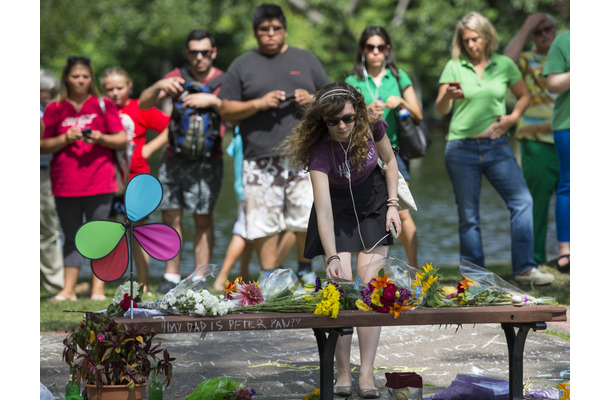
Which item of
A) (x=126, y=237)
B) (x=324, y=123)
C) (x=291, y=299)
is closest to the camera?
(x=126, y=237)

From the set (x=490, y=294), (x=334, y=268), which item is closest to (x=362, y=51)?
(x=334, y=268)

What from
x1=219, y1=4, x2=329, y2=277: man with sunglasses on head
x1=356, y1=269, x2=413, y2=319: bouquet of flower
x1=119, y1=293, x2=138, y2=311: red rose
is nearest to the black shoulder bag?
x1=219, y1=4, x2=329, y2=277: man with sunglasses on head

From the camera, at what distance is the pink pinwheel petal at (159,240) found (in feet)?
15.5

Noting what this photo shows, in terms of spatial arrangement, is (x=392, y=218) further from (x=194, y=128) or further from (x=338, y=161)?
(x=194, y=128)

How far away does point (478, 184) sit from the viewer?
784cm

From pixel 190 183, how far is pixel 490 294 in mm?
3739

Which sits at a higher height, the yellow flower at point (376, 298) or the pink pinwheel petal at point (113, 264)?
the pink pinwheel petal at point (113, 264)

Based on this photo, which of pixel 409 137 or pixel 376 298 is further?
pixel 409 137

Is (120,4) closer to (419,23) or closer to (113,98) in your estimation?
(419,23)

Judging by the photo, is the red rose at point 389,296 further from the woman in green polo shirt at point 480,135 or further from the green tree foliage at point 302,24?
the green tree foliage at point 302,24

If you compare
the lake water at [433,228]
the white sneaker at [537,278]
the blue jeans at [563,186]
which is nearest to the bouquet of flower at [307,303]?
the white sneaker at [537,278]

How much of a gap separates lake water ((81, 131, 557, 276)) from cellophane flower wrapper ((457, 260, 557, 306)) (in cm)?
494

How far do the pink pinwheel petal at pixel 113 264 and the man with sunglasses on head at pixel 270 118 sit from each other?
9.42ft

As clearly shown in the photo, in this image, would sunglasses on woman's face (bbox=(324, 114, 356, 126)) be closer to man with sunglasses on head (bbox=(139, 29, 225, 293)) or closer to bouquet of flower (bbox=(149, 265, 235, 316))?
bouquet of flower (bbox=(149, 265, 235, 316))
